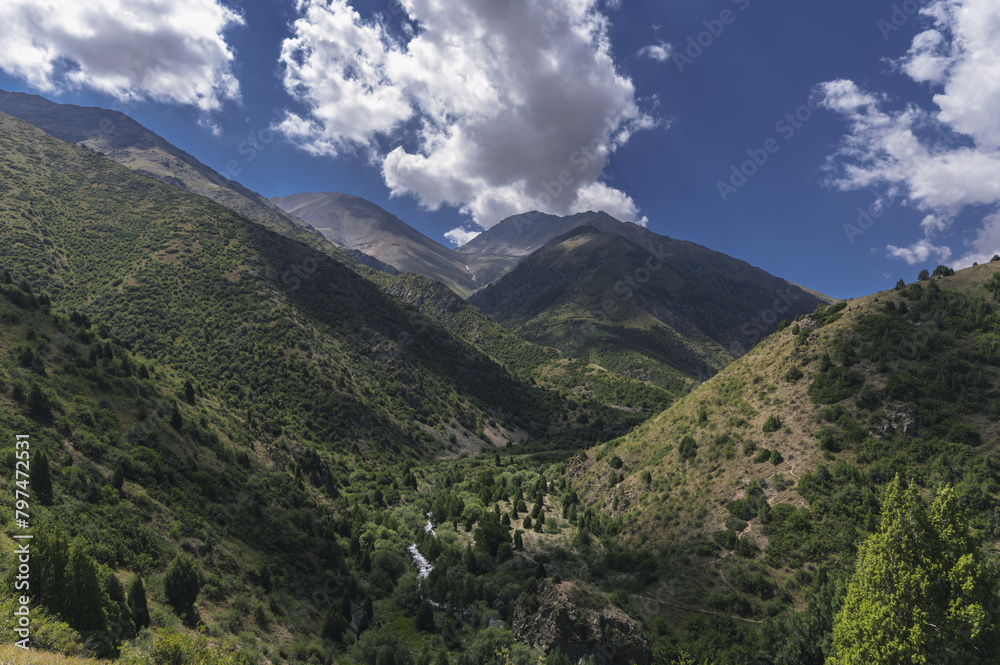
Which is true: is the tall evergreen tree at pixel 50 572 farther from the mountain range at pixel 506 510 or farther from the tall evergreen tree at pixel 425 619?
the tall evergreen tree at pixel 425 619

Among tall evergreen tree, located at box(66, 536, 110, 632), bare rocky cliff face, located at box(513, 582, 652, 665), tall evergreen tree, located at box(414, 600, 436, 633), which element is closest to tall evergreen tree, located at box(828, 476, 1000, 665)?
bare rocky cliff face, located at box(513, 582, 652, 665)

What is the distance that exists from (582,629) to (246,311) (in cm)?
9546

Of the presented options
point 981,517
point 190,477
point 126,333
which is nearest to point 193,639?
point 190,477

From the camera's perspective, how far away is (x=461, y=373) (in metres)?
135

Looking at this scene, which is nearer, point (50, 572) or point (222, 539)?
point (50, 572)

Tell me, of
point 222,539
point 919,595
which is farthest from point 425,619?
point 919,595

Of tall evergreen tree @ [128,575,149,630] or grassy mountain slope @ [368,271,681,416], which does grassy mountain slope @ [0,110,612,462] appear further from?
tall evergreen tree @ [128,575,149,630]

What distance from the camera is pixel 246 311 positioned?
94.1 m

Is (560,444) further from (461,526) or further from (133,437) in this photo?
(133,437)

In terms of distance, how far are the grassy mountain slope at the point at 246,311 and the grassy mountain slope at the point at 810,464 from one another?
60954 mm

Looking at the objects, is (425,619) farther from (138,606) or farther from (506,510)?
(506,510)

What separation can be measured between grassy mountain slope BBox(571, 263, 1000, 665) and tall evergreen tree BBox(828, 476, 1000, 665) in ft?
29.3

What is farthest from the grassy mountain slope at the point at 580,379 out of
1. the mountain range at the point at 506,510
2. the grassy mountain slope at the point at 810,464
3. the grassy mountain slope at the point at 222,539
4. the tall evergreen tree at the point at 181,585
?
the tall evergreen tree at the point at 181,585

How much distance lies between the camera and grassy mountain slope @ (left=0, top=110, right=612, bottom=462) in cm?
8006
